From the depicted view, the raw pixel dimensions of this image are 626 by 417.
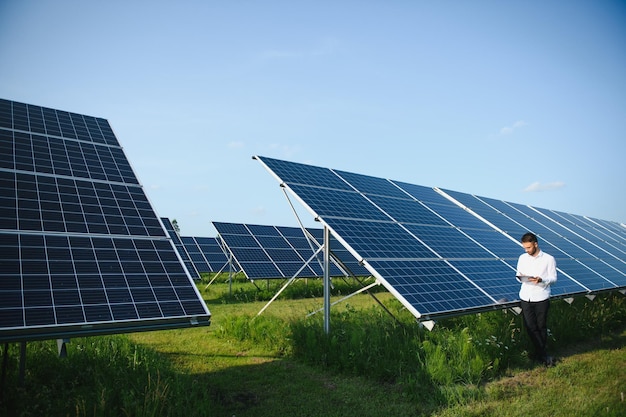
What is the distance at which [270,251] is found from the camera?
906 inches

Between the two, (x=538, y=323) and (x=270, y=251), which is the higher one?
(x=538, y=323)

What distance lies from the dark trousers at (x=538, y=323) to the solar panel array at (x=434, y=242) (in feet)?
1.39

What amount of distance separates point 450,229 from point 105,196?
9270 millimetres

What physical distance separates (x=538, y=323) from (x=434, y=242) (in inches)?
129

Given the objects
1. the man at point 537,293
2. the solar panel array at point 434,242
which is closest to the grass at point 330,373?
the man at point 537,293

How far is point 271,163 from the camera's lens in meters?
11.7

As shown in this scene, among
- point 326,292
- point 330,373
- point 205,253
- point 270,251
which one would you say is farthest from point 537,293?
point 205,253

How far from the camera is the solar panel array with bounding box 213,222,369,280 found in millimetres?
20047

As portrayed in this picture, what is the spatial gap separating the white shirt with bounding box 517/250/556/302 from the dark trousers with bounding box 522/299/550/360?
133 millimetres

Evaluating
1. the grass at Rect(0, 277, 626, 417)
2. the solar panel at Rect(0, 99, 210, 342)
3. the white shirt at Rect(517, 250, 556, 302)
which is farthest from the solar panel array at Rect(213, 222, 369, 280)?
the solar panel at Rect(0, 99, 210, 342)

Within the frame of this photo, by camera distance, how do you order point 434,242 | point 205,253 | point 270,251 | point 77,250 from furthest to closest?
1. point 205,253
2. point 270,251
3. point 434,242
4. point 77,250

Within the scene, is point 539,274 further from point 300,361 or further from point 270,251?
point 270,251

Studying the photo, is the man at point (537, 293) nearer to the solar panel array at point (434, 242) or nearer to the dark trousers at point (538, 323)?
the dark trousers at point (538, 323)

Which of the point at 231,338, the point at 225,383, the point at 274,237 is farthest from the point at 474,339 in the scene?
the point at 274,237
